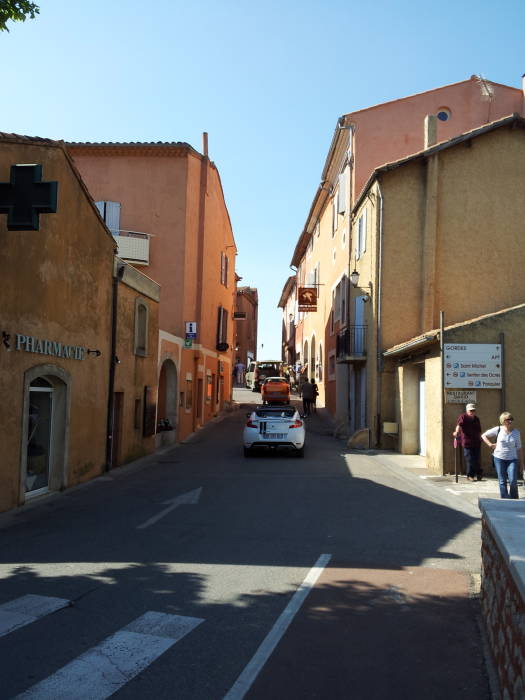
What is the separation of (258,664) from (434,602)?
7.11 ft

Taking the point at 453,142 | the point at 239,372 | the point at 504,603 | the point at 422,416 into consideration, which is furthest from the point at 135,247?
the point at 239,372

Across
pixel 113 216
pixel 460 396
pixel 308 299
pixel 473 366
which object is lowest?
pixel 460 396

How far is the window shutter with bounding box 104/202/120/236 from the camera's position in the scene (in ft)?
84.4

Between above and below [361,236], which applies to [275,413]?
below

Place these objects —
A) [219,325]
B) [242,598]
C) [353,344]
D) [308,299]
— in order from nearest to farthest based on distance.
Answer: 1. [242,598]
2. [353,344]
3. [308,299]
4. [219,325]

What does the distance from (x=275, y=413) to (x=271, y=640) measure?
13.5 m

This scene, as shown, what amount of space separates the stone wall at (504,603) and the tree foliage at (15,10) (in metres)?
8.41

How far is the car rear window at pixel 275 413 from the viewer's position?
1817 cm

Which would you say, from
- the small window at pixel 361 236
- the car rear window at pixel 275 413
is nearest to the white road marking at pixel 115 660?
the car rear window at pixel 275 413

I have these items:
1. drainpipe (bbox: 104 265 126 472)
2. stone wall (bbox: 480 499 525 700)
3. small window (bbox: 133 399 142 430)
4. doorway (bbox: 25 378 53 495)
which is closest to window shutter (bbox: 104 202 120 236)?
small window (bbox: 133 399 142 430)

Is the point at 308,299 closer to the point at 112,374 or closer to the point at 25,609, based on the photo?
the point at 112,374

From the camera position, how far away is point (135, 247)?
987 inches

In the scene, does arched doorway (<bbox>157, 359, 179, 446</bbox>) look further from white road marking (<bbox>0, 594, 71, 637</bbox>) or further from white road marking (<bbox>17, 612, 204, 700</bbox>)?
white road marking (<bbox>17, 612, 204, 700</bbox>)

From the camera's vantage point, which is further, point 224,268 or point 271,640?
point 224,268
